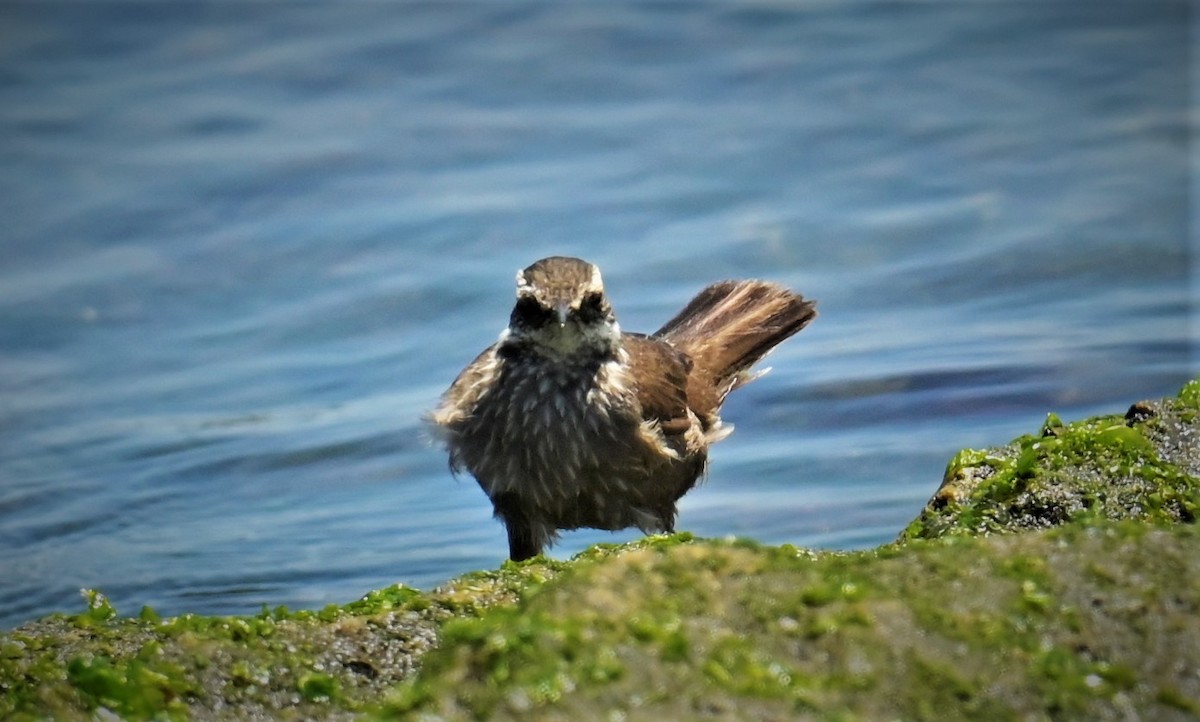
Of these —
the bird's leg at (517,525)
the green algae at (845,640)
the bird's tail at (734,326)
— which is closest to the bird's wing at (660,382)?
the bird's tail at (734,326)

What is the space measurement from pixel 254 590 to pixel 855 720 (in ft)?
15.9

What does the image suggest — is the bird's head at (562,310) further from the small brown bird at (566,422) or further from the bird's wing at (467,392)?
the bird's wing at (467,392)

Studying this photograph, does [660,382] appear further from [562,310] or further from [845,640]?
[845,640]

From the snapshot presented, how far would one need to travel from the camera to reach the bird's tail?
25.0ft

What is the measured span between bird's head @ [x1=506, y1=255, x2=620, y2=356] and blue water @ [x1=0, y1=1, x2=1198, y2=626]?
1582 mm

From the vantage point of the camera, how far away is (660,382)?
21.6ft

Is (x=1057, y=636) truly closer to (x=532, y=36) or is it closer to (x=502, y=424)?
(x=502, y=424)

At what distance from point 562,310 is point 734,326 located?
195 cm

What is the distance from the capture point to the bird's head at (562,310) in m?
5.98

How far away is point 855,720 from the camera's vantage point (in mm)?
2791

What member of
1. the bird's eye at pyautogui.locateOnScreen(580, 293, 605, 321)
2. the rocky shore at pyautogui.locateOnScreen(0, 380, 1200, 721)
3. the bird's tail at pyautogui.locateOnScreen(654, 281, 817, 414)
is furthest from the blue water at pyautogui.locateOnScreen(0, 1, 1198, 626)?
the rocky shore at pyautogui.locateOnScreen(0, 380, 1200, 721)

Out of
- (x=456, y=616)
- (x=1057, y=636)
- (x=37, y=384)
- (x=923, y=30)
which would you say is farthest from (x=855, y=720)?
(x=923, y=30)

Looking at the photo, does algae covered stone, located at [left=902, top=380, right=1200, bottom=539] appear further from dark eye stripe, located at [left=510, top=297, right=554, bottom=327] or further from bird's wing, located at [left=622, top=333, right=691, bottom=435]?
dark eye stripe, located at [left=510, top=297, right=554, bottom=327]

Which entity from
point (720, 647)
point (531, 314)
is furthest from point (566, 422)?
point (720, 647)
